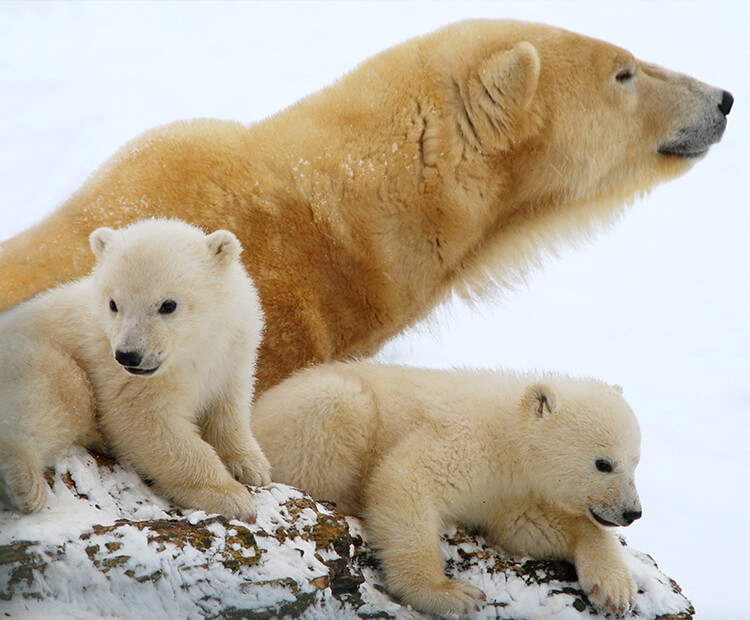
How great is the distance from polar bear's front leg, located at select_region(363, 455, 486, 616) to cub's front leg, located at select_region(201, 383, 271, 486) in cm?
42

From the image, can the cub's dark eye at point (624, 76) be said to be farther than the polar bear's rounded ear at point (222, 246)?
Yes

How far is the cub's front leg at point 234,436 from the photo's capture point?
3.50 m

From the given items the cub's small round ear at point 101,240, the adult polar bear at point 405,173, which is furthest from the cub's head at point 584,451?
the cub's small round ear at point 101,240

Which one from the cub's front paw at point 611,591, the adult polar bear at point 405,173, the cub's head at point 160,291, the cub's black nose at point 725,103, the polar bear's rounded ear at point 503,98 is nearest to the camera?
the cub's head at point 160,291

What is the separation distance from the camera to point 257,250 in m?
4.27

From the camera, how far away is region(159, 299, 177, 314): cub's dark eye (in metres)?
3.17

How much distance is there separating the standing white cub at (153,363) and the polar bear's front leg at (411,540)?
0.45 m

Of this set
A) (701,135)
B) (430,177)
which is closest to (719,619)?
(701,135)

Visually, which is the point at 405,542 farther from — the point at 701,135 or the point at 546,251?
the point at 701,135

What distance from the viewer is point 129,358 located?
116 inches

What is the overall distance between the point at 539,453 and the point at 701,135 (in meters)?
1.94

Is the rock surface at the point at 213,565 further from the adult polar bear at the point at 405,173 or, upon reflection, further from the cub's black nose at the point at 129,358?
the adult polar bear at the point at 405,173

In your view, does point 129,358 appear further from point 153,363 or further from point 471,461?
point 471,461

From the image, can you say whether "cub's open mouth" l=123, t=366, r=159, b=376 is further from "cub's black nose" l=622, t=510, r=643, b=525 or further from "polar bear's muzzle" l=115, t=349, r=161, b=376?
"cub's black nose" l=622, t=510, r=643, b=525
